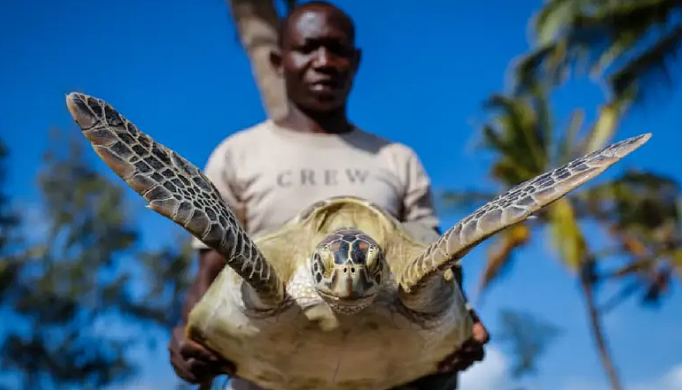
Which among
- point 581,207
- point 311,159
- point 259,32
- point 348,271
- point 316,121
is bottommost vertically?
point 348,271

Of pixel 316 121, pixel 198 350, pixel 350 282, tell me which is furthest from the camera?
pixel 316 121

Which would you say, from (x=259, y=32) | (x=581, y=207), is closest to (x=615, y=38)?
(x=581, y=207)

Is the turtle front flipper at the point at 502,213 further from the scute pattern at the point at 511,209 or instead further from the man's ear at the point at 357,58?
the man's ear at the point at 357,58

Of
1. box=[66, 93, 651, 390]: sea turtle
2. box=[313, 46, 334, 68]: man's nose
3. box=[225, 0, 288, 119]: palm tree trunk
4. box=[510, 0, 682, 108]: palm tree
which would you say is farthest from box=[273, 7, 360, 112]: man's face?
box=[510, 0, 682, 108]: palm tree

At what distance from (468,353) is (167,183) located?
2.65ft

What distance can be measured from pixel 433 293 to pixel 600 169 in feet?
1.29

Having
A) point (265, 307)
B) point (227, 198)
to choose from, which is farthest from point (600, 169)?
point (227, 198)

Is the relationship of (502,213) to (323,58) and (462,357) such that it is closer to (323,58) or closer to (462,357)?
(462,357)

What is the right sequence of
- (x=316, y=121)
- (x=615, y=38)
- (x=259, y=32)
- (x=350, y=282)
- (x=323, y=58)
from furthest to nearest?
(x=615, y=38)
(x=259, y=32)
(x=316, y=121)
(x=323, y=58)
(x=350, y=282)

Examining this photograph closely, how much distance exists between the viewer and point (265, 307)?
1221 millimetres

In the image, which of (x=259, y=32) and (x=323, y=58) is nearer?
(x=323, y=58)

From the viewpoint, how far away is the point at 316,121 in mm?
1751

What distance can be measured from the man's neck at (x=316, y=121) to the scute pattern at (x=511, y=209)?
663 millimetres

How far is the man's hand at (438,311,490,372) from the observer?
4.76 ft
